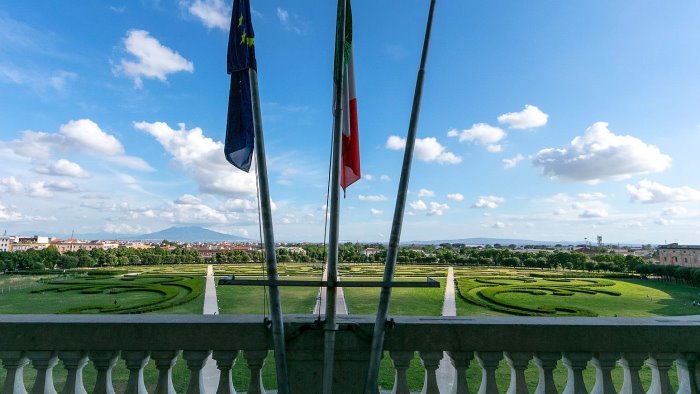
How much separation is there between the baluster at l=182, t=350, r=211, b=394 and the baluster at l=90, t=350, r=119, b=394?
49 centimetres

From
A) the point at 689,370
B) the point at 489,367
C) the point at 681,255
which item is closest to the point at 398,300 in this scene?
the point at 689,370

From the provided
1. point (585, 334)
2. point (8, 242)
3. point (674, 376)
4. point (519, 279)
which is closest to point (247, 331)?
Result: point (585, 334)

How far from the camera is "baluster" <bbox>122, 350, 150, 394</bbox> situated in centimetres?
277

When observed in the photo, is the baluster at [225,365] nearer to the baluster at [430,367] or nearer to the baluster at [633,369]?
the baluster at [430,367]

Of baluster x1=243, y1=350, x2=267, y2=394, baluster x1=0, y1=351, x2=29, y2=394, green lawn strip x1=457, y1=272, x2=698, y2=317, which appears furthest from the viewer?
green lawn strip x1=457, y1=272, x2=698, y2=317

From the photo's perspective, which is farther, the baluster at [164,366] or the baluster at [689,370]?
the baluster at [689,370]

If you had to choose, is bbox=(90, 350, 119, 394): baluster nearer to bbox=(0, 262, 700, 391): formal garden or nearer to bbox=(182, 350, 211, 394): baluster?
bbox=(182, 350, 211, 394): baluster

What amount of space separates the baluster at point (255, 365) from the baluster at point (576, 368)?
217 centimetres

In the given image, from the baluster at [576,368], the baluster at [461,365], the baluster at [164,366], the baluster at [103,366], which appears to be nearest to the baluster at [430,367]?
the baluster at [461,365]

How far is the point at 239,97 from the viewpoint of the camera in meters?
2.76

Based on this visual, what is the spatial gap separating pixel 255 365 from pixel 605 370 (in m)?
2.51

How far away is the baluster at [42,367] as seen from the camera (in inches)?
107

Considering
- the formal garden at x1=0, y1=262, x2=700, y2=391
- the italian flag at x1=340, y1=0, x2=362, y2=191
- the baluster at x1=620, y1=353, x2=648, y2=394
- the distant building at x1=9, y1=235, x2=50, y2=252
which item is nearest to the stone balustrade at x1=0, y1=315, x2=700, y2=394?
the baluster at x1=620, y1=353, x2=648, y2=394

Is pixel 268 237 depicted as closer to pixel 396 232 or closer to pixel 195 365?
pixel 396 232
